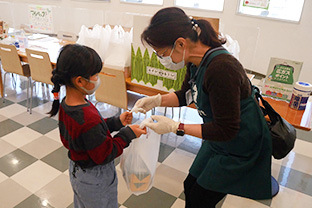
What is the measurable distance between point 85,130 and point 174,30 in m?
0.52

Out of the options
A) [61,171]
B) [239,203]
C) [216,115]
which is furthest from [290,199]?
[61,171]

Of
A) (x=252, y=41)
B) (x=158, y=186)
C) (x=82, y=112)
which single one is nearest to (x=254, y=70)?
(x=252, y=41)

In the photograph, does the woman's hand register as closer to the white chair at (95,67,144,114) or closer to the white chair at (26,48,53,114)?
the white chair at (95,67,144,114)

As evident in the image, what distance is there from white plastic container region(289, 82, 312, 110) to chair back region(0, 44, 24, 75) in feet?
8.92

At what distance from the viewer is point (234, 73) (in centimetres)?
88

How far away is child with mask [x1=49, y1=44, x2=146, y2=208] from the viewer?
960mm

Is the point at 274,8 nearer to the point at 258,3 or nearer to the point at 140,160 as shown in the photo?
the point at 258,3

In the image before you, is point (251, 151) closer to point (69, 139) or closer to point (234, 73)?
point (234, 73)

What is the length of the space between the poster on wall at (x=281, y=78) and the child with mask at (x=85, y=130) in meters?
1.21

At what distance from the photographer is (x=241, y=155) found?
3.49 feet

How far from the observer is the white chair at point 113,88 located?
7.00ft

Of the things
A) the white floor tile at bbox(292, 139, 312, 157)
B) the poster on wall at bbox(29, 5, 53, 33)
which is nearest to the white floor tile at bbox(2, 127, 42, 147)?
the poster on wall at bbox(29, 5, 53, 33)

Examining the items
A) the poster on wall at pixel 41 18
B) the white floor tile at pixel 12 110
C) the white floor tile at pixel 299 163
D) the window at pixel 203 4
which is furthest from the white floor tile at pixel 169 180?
the window at pixel 203 4

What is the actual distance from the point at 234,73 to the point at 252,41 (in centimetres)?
218
